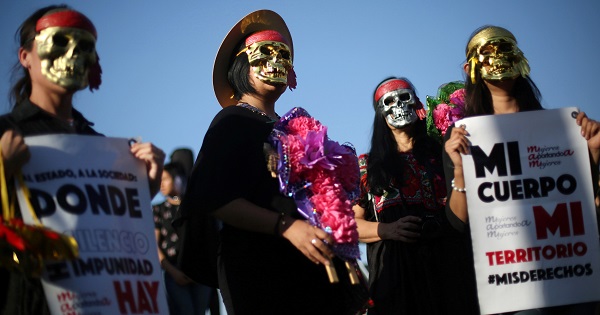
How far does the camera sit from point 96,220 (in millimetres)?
4602

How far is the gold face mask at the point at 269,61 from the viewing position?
5902 mm

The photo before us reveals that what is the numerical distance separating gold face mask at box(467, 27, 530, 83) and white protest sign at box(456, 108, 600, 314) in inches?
19.1

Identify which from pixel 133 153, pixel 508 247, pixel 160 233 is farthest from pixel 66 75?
pixel 160 233

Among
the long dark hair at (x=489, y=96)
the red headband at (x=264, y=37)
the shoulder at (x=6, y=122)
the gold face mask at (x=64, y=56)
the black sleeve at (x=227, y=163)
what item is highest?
the red headband at (x=264, y=37)

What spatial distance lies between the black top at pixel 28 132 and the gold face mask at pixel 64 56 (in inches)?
A: 7.2

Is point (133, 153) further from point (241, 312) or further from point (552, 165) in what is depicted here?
point (552, 165)

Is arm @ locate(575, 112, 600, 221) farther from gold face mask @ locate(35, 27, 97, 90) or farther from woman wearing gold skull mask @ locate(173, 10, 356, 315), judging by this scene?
gold face mask @ locate(35, 27, 97, 90)

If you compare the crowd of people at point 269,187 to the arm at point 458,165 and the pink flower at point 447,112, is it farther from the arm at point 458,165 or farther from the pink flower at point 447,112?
the pink flower at point 447,112

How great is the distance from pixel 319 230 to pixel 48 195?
1417mm

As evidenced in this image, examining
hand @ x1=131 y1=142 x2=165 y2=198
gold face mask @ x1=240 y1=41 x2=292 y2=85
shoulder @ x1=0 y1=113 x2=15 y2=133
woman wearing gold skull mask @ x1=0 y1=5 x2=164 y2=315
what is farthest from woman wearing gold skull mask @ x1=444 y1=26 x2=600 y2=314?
shoulder @ x1=0 y1=113 x2=15 y2=133

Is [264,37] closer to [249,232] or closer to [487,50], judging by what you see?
[249,232]

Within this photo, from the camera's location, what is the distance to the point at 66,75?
4.80 meters

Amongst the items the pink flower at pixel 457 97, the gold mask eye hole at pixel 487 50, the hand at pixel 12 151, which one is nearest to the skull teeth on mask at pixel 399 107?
the pink flower at pixel 457 97

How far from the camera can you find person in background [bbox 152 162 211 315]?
8891 millimetres
